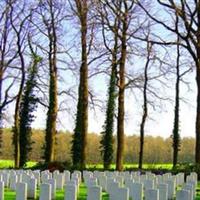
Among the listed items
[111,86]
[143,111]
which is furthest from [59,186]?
[111,86]

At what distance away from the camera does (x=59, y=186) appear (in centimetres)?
1534

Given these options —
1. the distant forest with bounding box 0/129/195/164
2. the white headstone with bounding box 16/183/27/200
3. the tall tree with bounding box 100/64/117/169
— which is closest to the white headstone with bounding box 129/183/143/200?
the white headstone with bounding box 16/183/27/200

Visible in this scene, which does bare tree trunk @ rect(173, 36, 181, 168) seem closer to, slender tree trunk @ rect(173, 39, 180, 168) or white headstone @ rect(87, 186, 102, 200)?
slender tree trunk @ rect(173, 39, 180, 168)

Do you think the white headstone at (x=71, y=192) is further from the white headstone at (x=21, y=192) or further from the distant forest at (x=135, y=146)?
the distant forest at (x=135, y=146)

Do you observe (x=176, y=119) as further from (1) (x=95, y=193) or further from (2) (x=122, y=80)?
(1) (x=95, y=193)

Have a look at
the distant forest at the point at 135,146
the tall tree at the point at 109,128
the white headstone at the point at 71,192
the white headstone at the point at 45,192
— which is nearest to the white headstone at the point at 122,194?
the white headstone at the point at 71,192

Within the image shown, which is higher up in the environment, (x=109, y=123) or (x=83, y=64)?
(x=83, y=64)

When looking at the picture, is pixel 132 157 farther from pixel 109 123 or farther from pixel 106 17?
pixel 106 17

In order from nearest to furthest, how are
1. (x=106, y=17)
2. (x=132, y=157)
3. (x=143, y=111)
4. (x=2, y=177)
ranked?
1. (x=2, y=177)
2. (x=106, y=17)
3. (x=143, y=111)
4. (x=132, y=157)

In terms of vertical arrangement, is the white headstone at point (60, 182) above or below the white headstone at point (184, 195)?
below

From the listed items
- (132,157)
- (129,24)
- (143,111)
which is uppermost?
(129,24)

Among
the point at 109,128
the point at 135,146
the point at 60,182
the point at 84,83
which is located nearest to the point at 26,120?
the point at 109,128

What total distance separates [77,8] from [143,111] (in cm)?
1484

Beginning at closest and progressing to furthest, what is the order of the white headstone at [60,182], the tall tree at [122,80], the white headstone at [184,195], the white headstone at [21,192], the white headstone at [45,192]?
the white headstone at [184,195]
the white headstone at [45,192]
the white headstone at [21,192]
the white headstone at [60,182]
the tall tree at [122,80]
